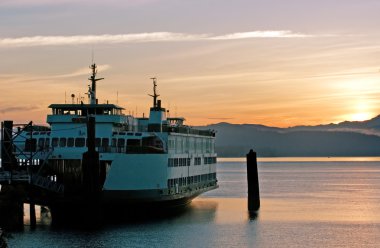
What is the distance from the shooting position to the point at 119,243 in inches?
2329

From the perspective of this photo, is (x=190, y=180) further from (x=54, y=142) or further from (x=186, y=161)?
(x=54, y=142)

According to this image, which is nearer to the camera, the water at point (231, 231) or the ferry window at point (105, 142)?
the water at point (231, 231)

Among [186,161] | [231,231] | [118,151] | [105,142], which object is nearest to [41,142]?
[105,142]

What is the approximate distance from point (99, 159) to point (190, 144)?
64.9 feet

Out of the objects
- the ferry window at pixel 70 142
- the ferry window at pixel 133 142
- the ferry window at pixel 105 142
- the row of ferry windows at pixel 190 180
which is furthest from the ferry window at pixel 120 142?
the row of ferry windows at pixel 190 180

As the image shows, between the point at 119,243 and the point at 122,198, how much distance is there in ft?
25.0

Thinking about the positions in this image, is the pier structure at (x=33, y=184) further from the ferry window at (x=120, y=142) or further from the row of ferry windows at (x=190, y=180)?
the row of ferry windows at (x=190, y=180)

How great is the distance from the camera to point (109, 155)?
6712 centimetres

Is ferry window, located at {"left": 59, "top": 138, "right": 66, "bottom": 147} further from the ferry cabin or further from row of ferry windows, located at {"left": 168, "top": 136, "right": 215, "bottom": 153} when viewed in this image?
row of ferry windows, located at {"left": 168, "top": 136, "right": 215, "bottom": 153}

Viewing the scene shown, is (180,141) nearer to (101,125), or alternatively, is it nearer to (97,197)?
(101,125)

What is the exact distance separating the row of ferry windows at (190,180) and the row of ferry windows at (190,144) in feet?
9.73

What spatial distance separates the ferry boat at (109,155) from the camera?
6594 centimetres

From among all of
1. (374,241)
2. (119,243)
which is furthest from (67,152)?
(374,241)

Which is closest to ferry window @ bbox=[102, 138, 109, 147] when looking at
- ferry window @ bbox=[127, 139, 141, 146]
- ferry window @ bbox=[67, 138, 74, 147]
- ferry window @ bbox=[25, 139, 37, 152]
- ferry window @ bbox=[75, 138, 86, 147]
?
ferry window @ bbox=[75, 138, 86, 147]
